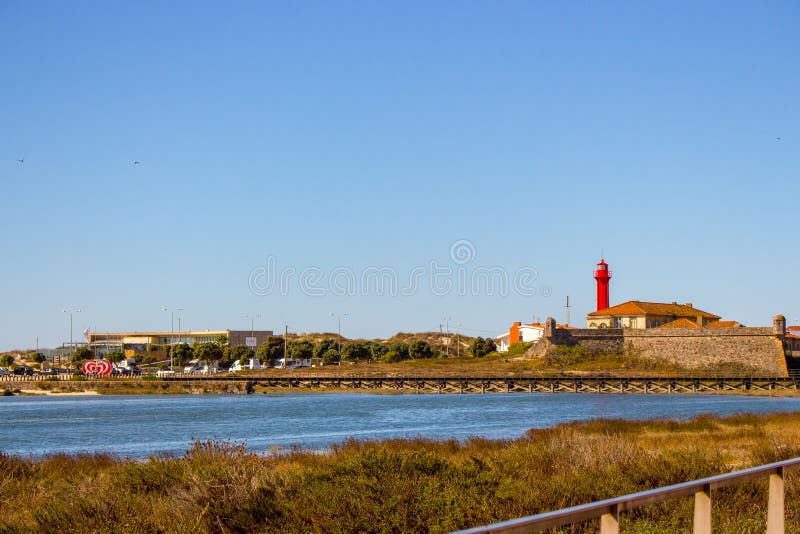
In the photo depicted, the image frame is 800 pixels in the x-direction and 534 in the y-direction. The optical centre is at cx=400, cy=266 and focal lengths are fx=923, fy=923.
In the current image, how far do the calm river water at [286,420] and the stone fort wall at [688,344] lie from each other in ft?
53.2

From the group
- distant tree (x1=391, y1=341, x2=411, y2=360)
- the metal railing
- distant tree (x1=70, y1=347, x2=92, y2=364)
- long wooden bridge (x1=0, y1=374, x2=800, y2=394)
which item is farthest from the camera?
distant tree (x1=70, y1=347, x2=92, y2=364)

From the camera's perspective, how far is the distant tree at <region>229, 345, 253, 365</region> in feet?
494

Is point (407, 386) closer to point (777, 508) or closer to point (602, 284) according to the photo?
point (602, 284)


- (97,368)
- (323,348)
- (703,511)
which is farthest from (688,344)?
(703,511)

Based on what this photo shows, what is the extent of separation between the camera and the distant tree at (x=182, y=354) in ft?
503

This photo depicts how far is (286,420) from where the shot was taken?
58.7m

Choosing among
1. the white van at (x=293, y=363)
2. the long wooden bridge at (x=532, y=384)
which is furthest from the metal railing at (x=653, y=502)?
the white van at (x=293, y=363)

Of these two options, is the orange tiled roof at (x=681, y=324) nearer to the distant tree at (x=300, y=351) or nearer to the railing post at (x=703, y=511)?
the distant tree at (x=300, y=351)

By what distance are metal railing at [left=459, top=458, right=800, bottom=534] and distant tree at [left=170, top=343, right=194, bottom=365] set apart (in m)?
152

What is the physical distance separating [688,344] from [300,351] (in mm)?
73231

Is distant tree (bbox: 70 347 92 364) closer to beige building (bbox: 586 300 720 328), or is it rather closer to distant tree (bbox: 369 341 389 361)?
distant tree (bbox: 369 341 389 361)

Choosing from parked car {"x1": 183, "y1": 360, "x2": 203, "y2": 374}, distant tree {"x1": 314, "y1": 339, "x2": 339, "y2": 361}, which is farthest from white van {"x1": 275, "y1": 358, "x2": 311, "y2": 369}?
parked car {"x1": 183, "y1": 360, "x2": 203, "y2": 374}

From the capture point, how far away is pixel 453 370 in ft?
392

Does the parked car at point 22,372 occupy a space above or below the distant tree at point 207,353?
below
